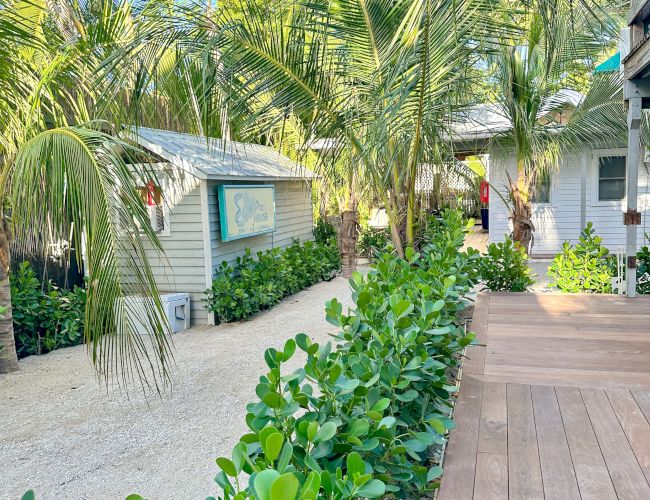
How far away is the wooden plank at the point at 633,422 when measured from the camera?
247 centimetres

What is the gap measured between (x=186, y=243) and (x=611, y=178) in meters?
8.18

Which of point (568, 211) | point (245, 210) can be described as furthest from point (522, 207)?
point (245, 210)

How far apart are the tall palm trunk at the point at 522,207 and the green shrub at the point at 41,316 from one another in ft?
19.7

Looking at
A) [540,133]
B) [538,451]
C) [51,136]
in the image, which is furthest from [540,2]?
[540,133]

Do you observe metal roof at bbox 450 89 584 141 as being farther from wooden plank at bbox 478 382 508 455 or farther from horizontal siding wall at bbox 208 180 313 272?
wooden plank at bbox 478 382 508 455

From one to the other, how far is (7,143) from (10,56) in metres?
0.75

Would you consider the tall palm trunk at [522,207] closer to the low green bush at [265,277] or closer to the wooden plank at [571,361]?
the low green bush at [265,277]

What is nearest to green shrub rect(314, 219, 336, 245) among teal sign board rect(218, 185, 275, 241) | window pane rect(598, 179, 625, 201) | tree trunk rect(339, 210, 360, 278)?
tree trunk rect(339, 210, 360, 278)

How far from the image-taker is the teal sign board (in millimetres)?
7809

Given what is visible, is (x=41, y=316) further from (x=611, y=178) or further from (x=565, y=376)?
(x=611, y=178)

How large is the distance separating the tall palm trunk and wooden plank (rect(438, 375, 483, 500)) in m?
5.39

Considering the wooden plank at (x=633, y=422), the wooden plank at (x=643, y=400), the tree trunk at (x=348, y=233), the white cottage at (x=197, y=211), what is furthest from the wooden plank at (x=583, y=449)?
the tree trunk at (x=348, y=233)

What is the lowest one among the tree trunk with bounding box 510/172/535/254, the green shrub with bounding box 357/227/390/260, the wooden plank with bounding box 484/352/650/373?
the wooden plank with bounding box 484/352/650/373

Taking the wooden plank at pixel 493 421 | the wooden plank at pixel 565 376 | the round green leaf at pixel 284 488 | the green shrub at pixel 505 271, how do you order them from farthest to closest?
1. the green shrub at pixel 505 271
2. the wooden plank at pixel 565 376
3. the wooden plank at pixel 493 421
4. the round green leaf at pixel 284 488
